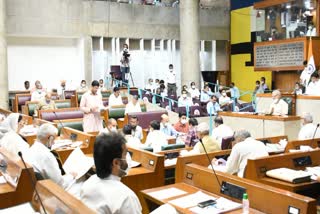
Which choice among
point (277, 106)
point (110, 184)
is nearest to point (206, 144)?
point (110, 184)

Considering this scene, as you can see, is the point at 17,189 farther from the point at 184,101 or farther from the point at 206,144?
the point at 184,101

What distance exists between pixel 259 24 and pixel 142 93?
17.5 feet

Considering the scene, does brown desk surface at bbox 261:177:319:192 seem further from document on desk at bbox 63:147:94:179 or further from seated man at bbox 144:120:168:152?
seated man at bbox 144:120:168:152

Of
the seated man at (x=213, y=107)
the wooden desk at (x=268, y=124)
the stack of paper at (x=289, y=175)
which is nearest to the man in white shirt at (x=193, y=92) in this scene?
the seated man at (x=213, y=107)

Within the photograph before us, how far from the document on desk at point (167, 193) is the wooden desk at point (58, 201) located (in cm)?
112

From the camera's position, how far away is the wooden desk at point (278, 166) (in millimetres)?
3842

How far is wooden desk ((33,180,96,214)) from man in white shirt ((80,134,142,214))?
93mm

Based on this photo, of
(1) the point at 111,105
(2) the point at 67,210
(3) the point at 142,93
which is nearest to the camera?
(2) the point at 67,210

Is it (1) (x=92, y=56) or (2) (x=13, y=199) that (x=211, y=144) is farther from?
(1) (x=92, y=56)

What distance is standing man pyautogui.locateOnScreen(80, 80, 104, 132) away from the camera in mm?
8164

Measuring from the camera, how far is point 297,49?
13.4 m

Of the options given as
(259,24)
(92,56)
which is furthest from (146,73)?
(259,24)

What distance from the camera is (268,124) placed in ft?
28.2

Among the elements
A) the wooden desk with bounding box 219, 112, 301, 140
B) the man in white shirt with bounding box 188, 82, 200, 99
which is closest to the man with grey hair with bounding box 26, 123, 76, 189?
Answer: the wooden desk with bounding box 219, 112, 301, 140
